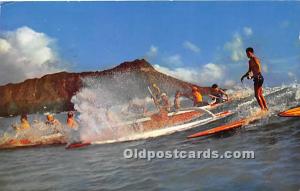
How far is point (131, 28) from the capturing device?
3369 mm

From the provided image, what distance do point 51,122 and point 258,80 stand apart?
1.49 m

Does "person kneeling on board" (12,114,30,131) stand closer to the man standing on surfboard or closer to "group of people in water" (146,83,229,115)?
"group of people in water" (146,83,229,115)

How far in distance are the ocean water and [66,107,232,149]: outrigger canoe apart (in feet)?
0.13

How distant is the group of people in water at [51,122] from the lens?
3510mm

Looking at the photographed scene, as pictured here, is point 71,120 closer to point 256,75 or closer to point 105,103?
point 105,103

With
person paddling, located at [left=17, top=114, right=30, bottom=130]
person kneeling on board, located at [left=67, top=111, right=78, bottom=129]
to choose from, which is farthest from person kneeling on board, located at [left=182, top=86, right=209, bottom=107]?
person paddling, located at [left=17, top=114, right=30, bottom=130]

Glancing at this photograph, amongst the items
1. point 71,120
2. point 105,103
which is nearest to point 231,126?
point 105,103

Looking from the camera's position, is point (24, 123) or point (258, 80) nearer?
point (258, 80)

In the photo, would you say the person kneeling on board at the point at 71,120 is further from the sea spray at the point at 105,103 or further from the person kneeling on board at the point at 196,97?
the person kneeling on board at the point at 196,97

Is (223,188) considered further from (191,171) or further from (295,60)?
(295,60)

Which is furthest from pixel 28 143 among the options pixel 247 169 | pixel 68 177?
pixel 247 169

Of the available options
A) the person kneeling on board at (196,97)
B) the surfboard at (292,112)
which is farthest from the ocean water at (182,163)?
the person kneeling on board at (196,97)

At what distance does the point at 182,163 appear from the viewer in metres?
3.34

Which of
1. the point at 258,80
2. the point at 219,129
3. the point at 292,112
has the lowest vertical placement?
the point at 219,129
